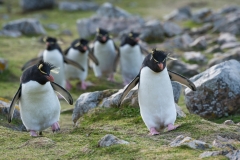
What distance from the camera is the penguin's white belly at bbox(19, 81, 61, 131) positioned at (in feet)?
22.7

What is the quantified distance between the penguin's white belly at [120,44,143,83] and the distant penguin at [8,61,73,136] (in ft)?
18.5

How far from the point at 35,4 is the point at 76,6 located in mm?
2309

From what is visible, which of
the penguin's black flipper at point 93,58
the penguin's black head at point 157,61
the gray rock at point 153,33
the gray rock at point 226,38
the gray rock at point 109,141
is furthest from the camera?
the gray rock at point 153,33

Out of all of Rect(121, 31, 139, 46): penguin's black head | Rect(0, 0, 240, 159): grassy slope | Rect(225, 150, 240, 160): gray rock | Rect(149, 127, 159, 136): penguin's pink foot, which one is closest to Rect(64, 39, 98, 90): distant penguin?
Rect(121, 31, 139, 46): penguin's black head

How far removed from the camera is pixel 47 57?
1154cm

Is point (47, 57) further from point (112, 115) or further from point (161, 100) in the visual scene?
point (161, 100)

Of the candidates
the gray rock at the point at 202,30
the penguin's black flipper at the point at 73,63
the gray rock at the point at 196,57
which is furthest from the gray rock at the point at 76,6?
the penguin's black flipper at the point at 73,63

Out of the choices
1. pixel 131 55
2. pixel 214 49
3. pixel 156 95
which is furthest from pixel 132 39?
pixel 156 95

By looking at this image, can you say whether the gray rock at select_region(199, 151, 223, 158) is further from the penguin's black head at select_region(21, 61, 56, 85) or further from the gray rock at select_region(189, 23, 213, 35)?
the gray rock at select_region(189, 23, 213, 35)

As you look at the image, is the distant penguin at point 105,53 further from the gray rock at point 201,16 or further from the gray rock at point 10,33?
the gray rock at point 201,16

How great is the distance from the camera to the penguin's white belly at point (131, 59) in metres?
12.7

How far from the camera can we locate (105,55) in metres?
13.4

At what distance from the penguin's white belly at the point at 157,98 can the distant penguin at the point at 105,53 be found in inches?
261

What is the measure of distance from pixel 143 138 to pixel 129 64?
700 cm
